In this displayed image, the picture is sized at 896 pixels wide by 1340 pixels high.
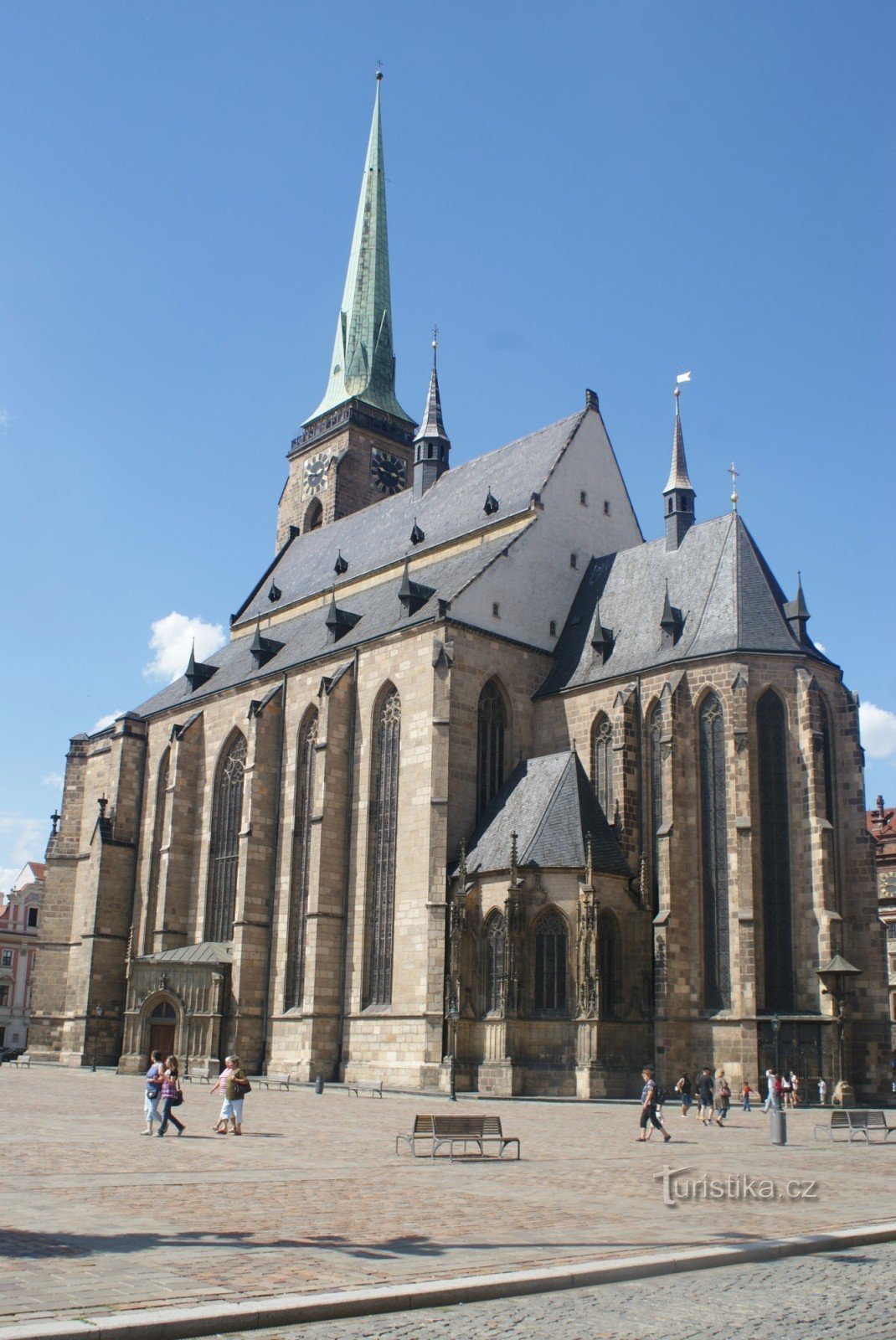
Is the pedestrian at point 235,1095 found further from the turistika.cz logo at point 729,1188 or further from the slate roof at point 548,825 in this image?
the slate roof at point 548,825

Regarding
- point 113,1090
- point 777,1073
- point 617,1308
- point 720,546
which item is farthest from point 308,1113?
point 720,546

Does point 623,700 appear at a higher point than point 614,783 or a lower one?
higher

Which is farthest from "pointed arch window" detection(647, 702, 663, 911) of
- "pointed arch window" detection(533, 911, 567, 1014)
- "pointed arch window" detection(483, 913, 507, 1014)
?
"pointed arch window" detection(483, 913, 507, 1014)

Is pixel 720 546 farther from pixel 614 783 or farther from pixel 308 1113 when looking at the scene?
pixel 308 1113

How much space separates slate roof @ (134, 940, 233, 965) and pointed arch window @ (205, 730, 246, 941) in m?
0.95

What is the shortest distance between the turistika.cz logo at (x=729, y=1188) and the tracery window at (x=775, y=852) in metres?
18.8

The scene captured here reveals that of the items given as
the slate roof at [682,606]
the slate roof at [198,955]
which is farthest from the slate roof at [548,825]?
the slate roof at [198,955]

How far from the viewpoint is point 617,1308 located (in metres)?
8.57

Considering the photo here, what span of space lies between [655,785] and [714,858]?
2.82 metres

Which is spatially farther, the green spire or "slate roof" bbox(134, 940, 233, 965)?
the green spire

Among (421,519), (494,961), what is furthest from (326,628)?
(494,961)

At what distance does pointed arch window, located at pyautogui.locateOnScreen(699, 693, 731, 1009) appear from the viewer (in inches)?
1380

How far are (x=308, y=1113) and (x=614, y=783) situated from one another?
1474 centimetres

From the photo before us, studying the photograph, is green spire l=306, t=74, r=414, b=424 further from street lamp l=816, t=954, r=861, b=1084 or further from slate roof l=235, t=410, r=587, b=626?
street lamp l=816, t=954, r=861, b=1084
